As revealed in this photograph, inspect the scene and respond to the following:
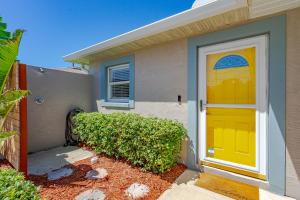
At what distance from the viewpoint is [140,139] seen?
3.61m

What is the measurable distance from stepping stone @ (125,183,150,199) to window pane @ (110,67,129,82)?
3.62m

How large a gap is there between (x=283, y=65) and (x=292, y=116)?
0.92m

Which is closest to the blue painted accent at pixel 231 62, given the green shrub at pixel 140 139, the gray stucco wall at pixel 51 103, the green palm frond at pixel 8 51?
the green shrub at pixel 140 139

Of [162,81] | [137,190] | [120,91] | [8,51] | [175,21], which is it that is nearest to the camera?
[8,51]

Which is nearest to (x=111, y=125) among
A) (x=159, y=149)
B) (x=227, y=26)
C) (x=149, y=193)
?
(x=159, y=149)

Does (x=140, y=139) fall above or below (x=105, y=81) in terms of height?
below

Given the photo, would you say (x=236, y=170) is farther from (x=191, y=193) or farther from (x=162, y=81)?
(x=162, y=81)

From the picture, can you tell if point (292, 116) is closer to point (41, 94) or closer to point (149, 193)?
point (149, 193)

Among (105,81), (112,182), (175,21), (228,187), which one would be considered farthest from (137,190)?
(105,81)

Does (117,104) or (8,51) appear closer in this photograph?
(8,51)

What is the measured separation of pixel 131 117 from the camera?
13.5 feet

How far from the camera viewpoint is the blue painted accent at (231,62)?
331 centimetres

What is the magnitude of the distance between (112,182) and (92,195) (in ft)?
1.70

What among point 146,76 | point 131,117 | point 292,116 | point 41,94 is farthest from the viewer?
point 41,94
